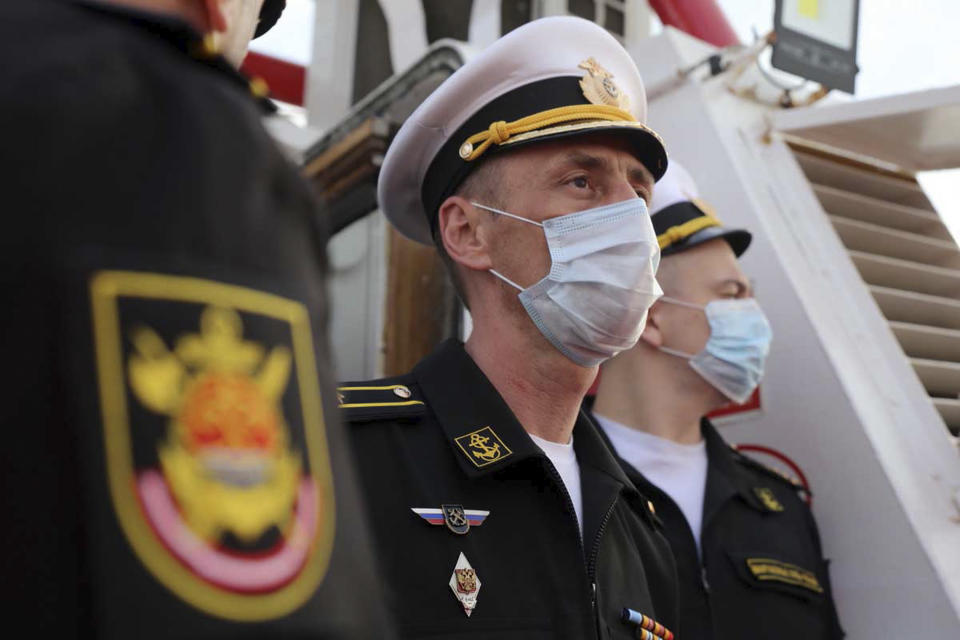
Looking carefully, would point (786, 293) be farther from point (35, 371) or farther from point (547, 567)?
point (35, 371)

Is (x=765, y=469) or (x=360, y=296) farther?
(x=360, y=296)

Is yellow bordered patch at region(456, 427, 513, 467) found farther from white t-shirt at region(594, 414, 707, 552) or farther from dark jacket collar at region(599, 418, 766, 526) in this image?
white t-shirt at region(594, 414, 707, 552)

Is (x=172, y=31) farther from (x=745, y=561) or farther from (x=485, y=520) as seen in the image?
(x=745, y=561)

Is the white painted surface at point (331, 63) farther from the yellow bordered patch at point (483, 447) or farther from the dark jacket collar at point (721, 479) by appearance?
the yellow bordered patch at point (483, 447)

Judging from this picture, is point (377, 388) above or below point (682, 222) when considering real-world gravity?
below

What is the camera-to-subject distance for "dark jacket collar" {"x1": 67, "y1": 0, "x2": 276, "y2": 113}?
Answer: 63cm

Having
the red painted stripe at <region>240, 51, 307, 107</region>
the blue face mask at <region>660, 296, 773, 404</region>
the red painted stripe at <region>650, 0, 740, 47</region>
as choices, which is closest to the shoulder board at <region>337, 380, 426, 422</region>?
the blue face mask at <region>660, 296, 773, 404</region>

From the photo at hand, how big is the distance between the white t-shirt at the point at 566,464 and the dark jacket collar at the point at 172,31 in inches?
49.2

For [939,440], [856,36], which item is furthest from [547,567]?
[856,36]

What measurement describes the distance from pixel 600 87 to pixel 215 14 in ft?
4.99

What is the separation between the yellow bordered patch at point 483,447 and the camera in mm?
1677

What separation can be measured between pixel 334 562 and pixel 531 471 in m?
1.17

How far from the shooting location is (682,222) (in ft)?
10.2

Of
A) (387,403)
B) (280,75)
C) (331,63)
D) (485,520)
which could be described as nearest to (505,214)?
(387,403)
